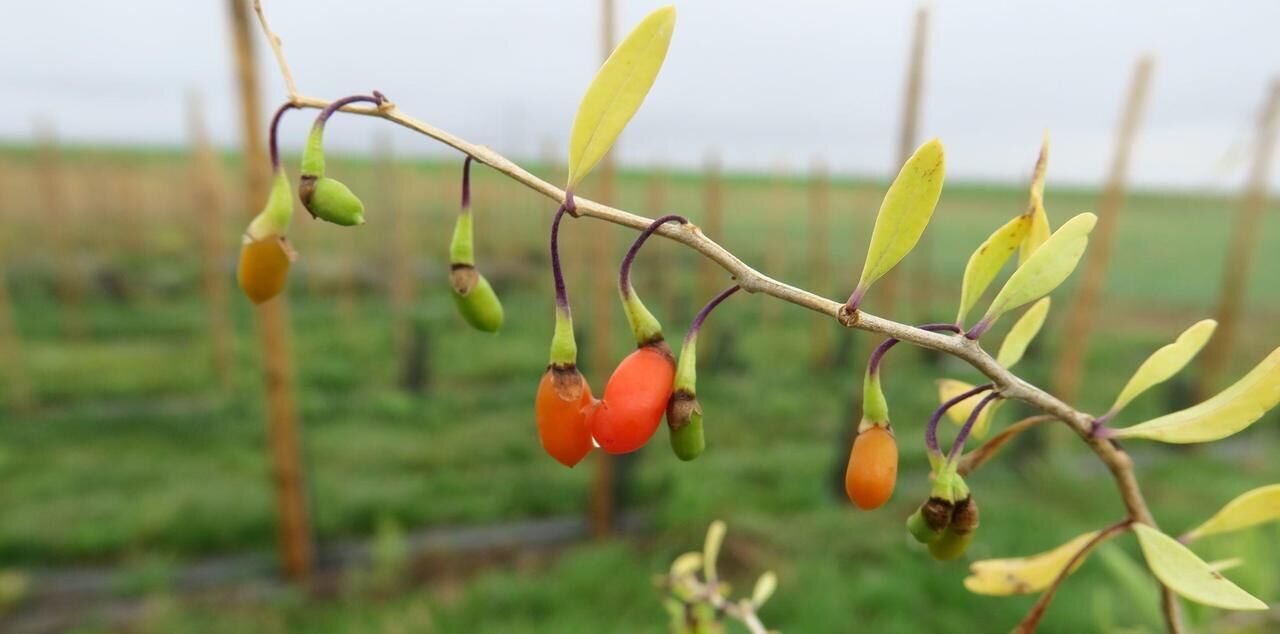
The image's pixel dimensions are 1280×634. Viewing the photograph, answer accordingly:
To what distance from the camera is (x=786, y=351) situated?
7.36 metres

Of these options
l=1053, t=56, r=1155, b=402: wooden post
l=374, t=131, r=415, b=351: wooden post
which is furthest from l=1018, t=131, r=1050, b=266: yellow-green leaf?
l=374, t=131, r=415, b=351: wooden post

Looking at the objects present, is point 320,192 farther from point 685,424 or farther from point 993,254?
point 993,254

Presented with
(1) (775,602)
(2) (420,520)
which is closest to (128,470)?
(2) (420,520)

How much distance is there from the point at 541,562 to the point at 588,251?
481 centimetres

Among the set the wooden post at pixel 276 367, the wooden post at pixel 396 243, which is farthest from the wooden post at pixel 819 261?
the wooden post at pixel 276 367

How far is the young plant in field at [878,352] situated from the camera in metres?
0.45

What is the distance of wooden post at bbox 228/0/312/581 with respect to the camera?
109 inches

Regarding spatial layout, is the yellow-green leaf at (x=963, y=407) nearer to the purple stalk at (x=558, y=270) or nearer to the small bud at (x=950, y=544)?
the small bud at (x=950, y=544)

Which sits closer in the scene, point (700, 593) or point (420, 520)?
point (700, 593)

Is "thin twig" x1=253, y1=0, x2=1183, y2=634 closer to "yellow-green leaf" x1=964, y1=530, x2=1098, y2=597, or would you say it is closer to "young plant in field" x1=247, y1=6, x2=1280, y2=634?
"young plant in field" x1=247, y1=6, x2=1280, y2=634

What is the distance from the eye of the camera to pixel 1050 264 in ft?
1.59

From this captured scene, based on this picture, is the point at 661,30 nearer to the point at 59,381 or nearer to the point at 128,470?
the point at 128,470

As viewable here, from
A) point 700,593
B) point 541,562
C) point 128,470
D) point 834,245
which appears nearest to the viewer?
point 700,593

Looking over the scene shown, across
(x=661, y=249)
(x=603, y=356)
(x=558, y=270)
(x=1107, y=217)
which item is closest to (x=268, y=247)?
(x=558, y=270)
